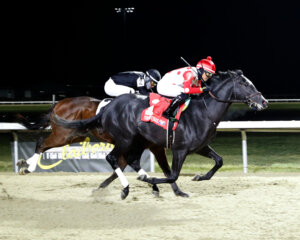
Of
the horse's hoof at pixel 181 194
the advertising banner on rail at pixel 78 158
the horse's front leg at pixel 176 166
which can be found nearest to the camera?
the horse's front leg at pixel 176 166

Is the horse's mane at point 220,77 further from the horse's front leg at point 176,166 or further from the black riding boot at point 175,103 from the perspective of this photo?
the horse's front leg at point 176,166

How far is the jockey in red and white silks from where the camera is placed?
5848mm

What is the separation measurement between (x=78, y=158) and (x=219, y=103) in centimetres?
358

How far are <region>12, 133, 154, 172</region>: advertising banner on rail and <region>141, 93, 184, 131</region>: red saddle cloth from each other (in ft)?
8.41

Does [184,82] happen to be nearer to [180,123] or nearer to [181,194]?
[180,123]

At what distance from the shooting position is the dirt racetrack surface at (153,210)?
14.8 feet

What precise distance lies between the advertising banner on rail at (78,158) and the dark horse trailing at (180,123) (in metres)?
1.98

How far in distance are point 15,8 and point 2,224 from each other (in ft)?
172

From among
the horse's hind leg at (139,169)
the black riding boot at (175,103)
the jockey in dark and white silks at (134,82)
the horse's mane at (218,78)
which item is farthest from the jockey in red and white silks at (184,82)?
the horse's hind leg at (139,169)

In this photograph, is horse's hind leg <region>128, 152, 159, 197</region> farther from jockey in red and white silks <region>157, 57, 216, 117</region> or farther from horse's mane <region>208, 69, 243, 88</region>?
horse's mane <region>208, 69, 243, 88</region>

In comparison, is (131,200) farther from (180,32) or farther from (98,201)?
(180,32)

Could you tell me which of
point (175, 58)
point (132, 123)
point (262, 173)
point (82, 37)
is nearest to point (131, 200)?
point (132, 123)

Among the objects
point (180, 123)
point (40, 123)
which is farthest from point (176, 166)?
point (40, 123)

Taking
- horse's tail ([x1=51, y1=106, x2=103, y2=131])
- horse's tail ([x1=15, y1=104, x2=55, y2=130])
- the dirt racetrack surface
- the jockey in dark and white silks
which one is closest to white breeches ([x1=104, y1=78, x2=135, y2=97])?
the jockey in dark and white silks
